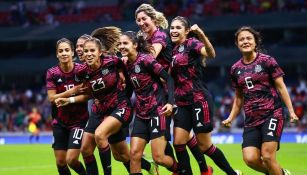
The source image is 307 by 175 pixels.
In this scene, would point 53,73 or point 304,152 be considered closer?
point 53,73

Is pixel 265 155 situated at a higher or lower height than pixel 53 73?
lower

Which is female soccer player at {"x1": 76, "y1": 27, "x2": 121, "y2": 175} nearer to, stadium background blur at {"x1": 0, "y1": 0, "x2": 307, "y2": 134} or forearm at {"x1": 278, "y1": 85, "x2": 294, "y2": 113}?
forearm at {"x1": 278, "y1": 85, "x2": 294, "y2": 113}

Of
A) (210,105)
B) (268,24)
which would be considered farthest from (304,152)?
(268,24)

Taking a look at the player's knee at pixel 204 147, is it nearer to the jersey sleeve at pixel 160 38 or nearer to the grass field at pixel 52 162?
the jersey sleeve at pixel 160 38

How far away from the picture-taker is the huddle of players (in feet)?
36.0

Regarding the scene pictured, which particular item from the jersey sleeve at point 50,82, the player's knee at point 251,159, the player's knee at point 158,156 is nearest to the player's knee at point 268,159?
the player's knee at point 251,159

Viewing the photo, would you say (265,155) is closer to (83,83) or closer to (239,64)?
(239,64)

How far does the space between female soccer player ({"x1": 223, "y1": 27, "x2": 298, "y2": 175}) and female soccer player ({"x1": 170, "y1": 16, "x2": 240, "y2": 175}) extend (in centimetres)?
111

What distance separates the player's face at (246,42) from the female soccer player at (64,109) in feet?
8.83

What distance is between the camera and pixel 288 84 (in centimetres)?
3319

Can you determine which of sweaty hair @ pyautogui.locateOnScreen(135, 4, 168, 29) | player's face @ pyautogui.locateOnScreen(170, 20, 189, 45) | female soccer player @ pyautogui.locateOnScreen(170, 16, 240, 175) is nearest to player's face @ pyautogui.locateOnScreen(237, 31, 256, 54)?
female soccer player @ pyautogui.locateOnScreen(170, 16, 240, 175)

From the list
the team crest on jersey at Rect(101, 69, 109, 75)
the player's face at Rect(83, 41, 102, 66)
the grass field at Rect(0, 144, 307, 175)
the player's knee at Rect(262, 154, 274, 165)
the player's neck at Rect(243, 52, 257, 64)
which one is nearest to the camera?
the player's knee at Rect(262, 154, 274, 165)

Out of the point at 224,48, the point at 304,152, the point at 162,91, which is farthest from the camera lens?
the point at 224,48

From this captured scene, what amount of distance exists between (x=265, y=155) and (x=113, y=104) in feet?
8.39
